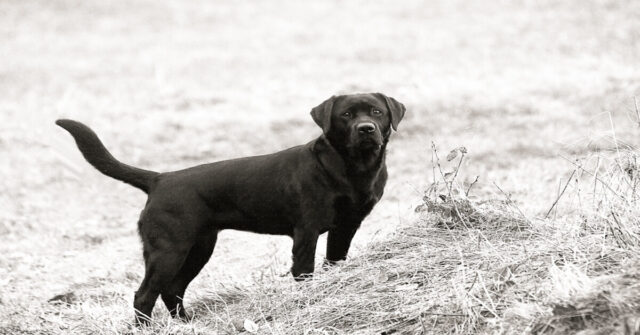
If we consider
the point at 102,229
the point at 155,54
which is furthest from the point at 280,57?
the point at 102,229

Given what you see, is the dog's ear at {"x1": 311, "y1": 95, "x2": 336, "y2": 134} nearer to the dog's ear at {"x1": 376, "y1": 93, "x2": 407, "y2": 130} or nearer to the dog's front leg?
the dog's ear at {"x1": 376, "y1": 93, "x2": 407, "y2": 130}

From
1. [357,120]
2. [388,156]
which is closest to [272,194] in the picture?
[357,120]

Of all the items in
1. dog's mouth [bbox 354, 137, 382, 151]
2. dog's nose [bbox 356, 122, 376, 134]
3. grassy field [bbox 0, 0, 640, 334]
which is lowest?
grassy field [bbox 0, 0, 640, 334]

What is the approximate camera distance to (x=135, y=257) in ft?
25.1

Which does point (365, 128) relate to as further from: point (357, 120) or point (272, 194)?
point (272, 194)

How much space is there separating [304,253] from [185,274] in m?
0.91

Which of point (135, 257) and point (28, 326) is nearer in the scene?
point (28, 326)

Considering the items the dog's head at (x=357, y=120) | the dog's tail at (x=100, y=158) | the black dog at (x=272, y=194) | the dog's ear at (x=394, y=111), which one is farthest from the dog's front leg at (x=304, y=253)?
the dog's tail at (x=100, y=158)

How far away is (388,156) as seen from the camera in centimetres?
1115

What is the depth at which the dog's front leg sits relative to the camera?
5309mm

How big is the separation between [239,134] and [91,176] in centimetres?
263

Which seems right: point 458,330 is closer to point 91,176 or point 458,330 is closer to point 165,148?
point 91,176

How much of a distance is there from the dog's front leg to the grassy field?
0.10 m

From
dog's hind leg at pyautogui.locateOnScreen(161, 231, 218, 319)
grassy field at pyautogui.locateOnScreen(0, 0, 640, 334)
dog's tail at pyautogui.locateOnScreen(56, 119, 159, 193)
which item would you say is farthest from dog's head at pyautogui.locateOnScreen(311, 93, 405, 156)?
dog's tail at pyautogui.locateOnScreen(56, 119, 159, 193)
